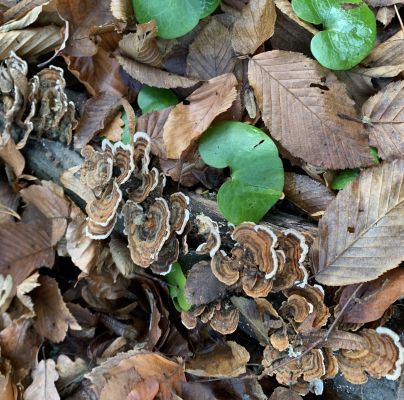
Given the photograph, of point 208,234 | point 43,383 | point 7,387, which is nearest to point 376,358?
point 208,234

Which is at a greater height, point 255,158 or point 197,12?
point 197,12

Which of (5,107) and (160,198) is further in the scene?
(5,107)

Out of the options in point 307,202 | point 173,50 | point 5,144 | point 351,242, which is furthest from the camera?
point 5,144

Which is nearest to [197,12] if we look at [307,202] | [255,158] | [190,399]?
[255,158]

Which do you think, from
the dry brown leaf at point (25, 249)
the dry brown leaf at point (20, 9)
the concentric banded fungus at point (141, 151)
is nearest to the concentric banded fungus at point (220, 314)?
the concentric banded fungus at point (141, 151)

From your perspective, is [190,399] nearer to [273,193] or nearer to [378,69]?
[273,193]

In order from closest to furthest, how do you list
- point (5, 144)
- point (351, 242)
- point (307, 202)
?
point (351, 242) → point (307, 202) → point (5, 144)

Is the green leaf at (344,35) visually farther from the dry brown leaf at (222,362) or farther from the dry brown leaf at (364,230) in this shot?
the dry brown leaf at (222,362)
